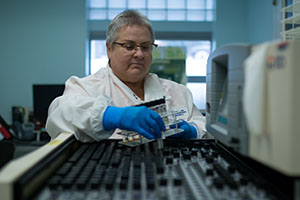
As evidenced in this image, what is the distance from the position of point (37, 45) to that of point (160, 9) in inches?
71.4

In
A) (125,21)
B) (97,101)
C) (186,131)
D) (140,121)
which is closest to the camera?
(140,121)

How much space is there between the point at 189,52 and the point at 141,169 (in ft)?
11.2

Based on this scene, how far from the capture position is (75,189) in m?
0.52

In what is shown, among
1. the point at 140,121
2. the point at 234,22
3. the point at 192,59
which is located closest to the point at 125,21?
the point at 140,121

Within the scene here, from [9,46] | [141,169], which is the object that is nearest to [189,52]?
[9,46]

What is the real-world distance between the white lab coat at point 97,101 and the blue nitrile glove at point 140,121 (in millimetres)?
89

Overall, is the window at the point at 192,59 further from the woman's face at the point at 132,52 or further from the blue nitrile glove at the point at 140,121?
the blue nitrile glove at the point at 140,121

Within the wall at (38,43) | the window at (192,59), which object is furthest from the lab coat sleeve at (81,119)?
the window at (192,59)

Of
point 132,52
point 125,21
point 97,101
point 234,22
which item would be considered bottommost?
point 97,101

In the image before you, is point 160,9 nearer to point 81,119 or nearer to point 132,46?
point 132,46

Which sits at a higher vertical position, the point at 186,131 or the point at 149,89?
the point at 149,89

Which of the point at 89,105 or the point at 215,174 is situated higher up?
the point at 89,105

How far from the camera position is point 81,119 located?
96 cm

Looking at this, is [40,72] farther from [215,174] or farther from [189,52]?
[215,174]
